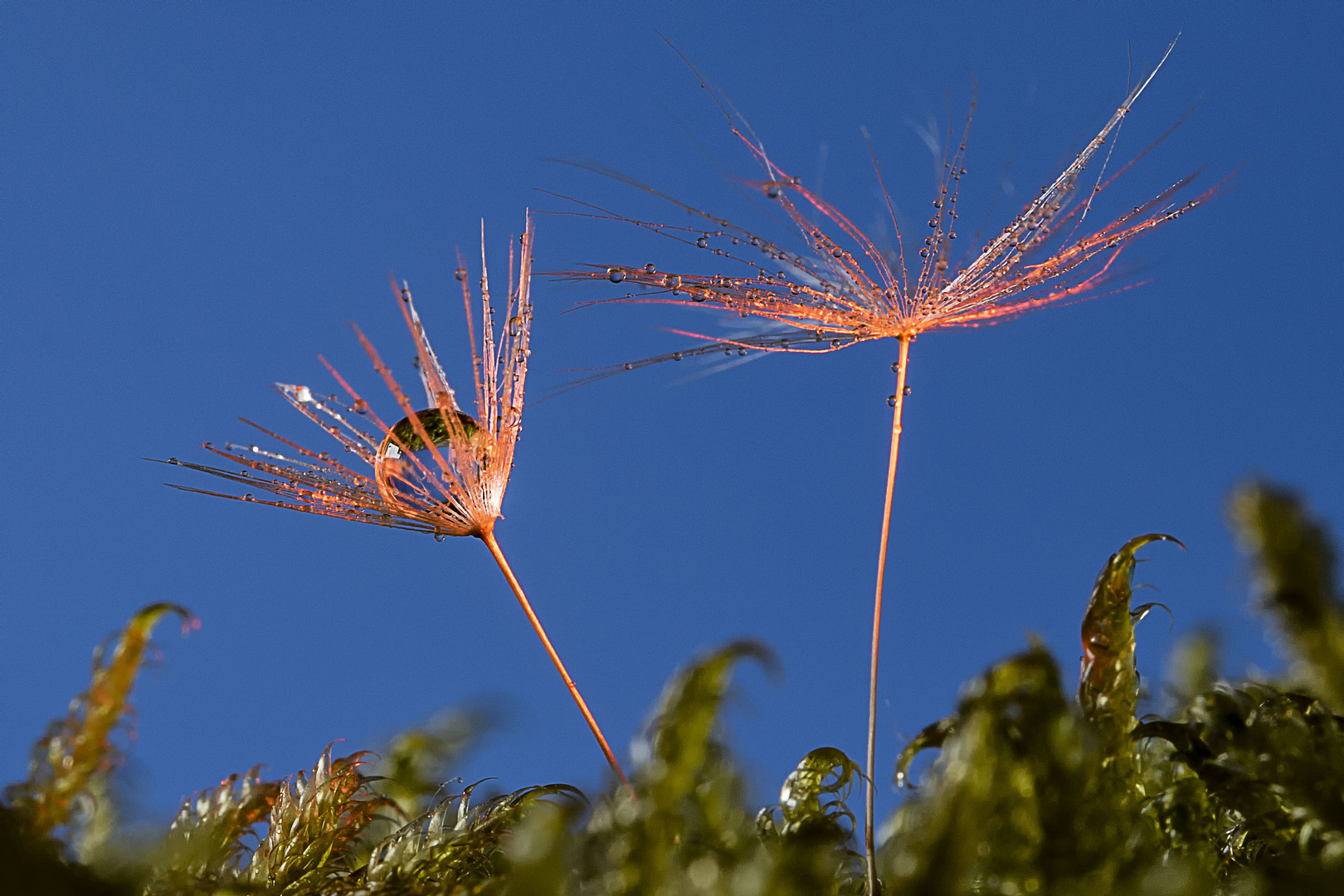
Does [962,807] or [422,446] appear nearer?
[962,807]

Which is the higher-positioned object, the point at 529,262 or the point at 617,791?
the point at 529,262

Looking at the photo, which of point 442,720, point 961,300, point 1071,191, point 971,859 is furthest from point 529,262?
point 442,720

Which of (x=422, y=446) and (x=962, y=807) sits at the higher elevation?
(x=422, y=446)

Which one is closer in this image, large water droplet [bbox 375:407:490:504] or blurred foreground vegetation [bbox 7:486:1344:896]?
blurred foreground vegetation [bbox 7:486:1344:896]

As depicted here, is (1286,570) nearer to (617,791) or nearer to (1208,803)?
(1208,803)

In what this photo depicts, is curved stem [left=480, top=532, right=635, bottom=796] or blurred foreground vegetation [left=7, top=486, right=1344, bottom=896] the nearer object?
blurred foreground vegetation [left=7, top=486, right=1344, bottom=896]

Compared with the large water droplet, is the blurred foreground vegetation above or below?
below

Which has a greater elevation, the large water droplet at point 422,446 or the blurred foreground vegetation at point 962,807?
the large water droplet at point 422,446

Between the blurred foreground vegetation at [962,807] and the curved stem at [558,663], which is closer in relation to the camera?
the blurred foreground vegetation at [962,807]
